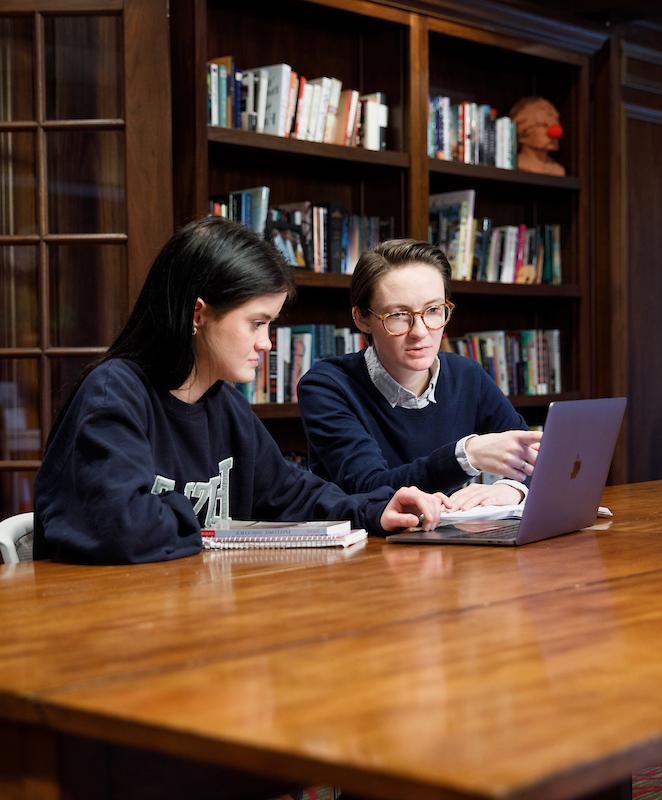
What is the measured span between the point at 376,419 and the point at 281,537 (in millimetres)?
794

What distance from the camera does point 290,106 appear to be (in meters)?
3.85

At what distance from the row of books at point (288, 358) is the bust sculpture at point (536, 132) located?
1228 millimetres

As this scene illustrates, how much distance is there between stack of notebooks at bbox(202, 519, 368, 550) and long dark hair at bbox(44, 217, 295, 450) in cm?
29

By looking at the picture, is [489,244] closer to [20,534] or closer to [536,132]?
[536,132]

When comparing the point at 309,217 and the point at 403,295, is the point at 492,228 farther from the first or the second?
the point at 403,295

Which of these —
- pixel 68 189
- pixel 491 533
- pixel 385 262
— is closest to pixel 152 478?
pixel 491 533

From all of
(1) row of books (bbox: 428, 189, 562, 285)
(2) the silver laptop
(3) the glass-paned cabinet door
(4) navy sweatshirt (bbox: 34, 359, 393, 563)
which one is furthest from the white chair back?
(1) row of books (bbox: 428, 189, 562, 285)

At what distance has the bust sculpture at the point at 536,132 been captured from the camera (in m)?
4.67

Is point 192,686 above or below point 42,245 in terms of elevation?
below

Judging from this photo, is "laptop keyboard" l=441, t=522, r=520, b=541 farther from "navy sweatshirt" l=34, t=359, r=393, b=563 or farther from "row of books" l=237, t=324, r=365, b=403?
"row of books" l=237, t=324, r=365, b=403

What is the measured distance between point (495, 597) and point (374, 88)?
10.6 ft

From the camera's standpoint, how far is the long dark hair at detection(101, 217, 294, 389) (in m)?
1.98

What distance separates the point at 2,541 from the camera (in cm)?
191

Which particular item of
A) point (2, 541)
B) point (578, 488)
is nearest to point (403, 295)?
point (578, 488)
